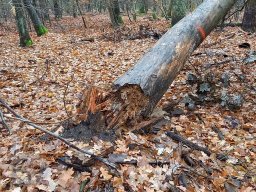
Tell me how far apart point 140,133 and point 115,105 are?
60 cm

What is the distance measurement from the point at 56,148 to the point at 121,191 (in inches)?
45.5

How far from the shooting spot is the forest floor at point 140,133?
138 inches

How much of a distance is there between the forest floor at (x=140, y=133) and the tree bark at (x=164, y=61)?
51 centimetres

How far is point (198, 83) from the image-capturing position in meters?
6.40

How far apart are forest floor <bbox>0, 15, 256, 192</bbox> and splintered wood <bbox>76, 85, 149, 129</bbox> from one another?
22cm

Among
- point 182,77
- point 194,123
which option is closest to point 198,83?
point 182,77

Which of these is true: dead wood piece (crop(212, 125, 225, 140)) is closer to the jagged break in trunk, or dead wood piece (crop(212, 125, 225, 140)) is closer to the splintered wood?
the jagged break in trunk

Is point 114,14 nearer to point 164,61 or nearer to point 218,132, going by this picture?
point 164,61

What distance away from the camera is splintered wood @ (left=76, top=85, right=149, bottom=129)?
14.1 feet

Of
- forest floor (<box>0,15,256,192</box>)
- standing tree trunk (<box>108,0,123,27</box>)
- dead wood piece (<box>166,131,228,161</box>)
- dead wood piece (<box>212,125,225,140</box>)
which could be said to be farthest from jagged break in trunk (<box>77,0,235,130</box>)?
standing tree trunk (<box>108,0,123,27</box>)

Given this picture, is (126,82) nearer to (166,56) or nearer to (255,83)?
(166,56)

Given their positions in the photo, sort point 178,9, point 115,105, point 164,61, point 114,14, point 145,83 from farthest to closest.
→ point 114,14, point 178,9, point 164,61, point 145,83, point 115,105

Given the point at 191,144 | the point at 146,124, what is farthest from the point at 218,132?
the point at 146,124

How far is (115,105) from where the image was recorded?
172 inches
